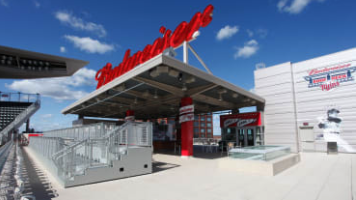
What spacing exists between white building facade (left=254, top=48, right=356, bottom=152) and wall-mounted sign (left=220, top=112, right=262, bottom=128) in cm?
120

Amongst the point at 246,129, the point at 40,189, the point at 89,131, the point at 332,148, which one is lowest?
the point at 332,148

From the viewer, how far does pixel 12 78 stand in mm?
34031

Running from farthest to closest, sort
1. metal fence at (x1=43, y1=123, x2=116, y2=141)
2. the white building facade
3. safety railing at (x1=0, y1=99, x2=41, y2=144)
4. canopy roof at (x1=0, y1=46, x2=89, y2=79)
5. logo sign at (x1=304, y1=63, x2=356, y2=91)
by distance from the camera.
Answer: canopy roof at (x1=0, y1=46, x2=89, y2=79)
safety railing at (x1=0, y1=99, x2=41, y2=144)
logo sign at (x1=304, y1=63, x2=356, y2=91)
the white building facade
metal fence at (x1=43, y1=123, x2=116, y2=141)

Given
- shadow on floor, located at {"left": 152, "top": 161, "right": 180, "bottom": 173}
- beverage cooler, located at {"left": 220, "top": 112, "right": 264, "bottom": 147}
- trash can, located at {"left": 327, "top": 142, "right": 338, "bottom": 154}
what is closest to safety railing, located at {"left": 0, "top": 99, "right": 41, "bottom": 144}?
shadow on floor, located at {"left": 152, "top": 161, "right": 180, "bottom": 173}

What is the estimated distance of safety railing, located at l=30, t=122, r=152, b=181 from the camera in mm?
6205

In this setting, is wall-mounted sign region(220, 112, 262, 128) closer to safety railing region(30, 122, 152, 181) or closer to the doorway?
the doorway

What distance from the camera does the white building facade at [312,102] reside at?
14.8m

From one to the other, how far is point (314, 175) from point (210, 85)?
22.7ft

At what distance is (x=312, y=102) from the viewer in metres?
16.3

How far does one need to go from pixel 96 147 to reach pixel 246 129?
14240 millimetres

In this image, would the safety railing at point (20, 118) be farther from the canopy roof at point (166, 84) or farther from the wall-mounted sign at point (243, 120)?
the wall-mounted sign at point (243, 120)

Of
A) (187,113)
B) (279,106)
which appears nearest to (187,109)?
(187,113)

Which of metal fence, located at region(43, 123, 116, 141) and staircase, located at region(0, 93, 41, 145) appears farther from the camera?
staircase, located at region(0, 93, 41, 145)

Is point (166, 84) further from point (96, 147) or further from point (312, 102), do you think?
point (312, 102)
